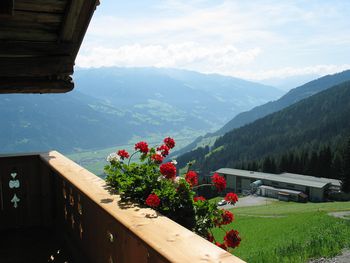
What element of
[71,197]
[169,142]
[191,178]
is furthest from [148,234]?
[71,197]

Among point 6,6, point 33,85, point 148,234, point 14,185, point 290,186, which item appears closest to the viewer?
point 148,234

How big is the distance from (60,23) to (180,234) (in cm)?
256

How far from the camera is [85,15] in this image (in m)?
3.53

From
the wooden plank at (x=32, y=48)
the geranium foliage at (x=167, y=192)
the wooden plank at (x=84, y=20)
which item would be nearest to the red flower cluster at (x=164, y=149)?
the geranium foliage at (x=167, y=192)

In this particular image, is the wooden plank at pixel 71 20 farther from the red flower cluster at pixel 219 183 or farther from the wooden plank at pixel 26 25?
the red flower cluster at pixel 219 183

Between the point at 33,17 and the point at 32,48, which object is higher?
the point at 33,17

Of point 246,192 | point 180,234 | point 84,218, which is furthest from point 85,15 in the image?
point 246,192

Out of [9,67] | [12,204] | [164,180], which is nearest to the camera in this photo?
[164,180]

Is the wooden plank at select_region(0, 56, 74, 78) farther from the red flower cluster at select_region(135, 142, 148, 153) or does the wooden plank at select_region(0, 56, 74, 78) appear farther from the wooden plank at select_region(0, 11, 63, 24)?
the red flower cluster at select_region(135, 142, 148, 153)

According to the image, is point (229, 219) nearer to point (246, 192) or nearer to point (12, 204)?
point (12, 204)

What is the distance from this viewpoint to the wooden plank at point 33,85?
414 centimetres

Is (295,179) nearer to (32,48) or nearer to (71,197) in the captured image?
(71,197)

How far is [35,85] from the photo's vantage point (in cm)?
433

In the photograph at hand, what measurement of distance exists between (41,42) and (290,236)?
107ft
